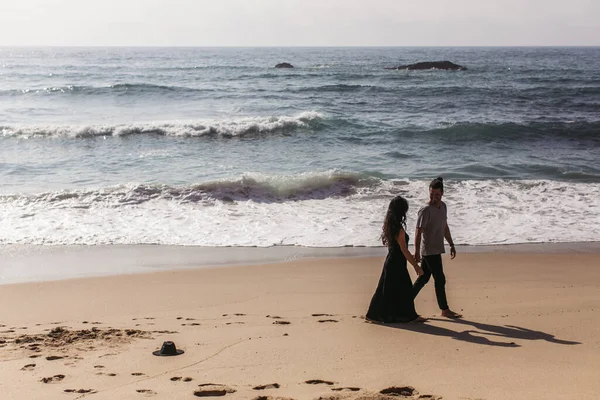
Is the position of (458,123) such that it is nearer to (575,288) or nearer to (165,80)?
(575,288)

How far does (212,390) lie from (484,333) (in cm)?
282

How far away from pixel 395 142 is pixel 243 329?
52.3 feet

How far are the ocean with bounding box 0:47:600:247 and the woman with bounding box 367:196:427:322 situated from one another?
3863 millimetres

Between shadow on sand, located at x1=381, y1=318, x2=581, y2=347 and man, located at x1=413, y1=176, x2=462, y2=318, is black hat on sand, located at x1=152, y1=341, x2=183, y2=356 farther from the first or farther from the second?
man, located at x1=413, y1=176, x2=462, y2=318

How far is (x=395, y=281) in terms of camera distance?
259 inches

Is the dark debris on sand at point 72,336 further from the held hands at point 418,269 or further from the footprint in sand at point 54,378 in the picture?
the held hands at point 418,269

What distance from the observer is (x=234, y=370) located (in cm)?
518

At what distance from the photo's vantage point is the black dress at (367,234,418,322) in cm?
650

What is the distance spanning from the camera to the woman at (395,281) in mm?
6484

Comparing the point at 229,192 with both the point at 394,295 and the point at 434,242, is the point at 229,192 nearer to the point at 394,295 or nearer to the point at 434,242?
the point at 434,242

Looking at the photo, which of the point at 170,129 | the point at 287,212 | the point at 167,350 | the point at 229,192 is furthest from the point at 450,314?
the point at 170,129

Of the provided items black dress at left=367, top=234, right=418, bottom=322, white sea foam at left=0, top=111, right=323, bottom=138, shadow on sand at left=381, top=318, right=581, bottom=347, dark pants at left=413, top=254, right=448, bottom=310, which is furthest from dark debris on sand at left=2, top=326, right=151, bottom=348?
white sea foam at left=0, top=111, right=323, bottom=138

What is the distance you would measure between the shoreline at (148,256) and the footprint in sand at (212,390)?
174 inches

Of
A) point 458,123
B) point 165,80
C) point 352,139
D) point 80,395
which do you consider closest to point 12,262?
point 80,395
